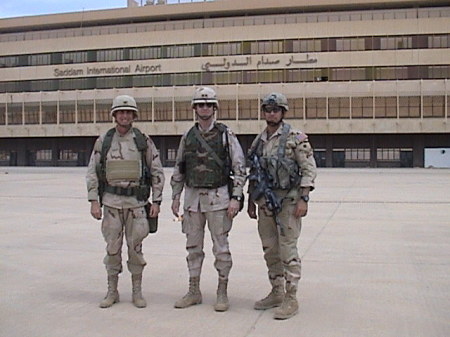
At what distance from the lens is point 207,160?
238 inches

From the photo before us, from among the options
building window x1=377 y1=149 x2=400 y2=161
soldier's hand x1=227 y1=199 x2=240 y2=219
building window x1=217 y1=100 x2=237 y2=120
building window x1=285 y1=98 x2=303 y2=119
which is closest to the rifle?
soldier's hand x1=227 y1=199 x2=240 y2=219

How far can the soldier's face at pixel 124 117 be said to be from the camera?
6.18m

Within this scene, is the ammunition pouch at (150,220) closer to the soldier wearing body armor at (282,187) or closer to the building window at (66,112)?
the soldier wearing body armor at (282,187)

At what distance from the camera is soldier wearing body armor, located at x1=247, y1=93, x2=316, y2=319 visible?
5.75 m

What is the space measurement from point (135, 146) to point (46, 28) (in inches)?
2764

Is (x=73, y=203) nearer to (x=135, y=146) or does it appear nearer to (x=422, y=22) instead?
(x=135, y=146)

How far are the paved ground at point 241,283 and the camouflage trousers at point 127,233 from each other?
42 centimetres

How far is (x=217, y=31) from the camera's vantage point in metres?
62.8

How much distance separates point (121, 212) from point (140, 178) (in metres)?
0.40

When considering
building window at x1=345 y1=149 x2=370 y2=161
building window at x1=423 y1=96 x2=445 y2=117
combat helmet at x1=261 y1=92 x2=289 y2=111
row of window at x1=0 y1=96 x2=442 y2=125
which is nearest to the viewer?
combat helmet at x1=261 y1=92 x2=289 y2=111

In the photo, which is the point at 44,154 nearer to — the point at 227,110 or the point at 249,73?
the point at 227,110

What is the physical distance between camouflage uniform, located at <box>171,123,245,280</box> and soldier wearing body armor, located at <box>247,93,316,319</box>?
17 cm

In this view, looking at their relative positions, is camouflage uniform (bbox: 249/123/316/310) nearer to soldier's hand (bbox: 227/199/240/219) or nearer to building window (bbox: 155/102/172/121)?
soldier's hand (bbox: 227/199/240/219)

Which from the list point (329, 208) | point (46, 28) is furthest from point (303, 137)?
point (46, 28)
